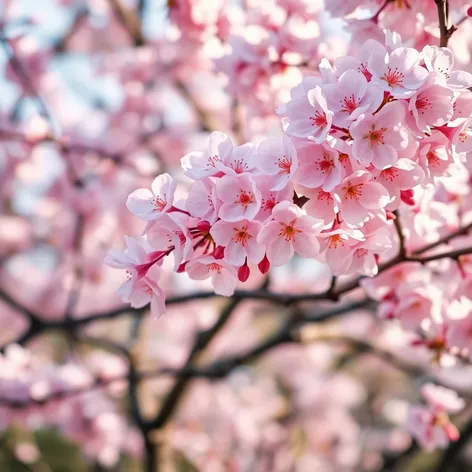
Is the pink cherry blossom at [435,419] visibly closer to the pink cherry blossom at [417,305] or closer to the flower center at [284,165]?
the pink cherry blossom at [417,305]

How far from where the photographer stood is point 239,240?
0.84m

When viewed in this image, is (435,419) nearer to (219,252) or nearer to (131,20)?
(219,252)

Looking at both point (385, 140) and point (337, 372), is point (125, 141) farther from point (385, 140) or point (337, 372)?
point (385, 140)

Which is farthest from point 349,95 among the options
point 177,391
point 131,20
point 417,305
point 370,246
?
point 131,20

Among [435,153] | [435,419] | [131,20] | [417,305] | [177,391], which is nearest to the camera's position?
[435,153]

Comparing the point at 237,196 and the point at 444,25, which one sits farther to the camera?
the point at 444,25

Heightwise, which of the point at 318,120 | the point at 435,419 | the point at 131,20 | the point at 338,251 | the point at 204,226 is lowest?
the point at 435,419

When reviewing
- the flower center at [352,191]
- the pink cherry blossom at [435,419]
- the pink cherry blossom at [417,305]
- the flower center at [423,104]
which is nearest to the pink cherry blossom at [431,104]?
the flower center at [423,104]

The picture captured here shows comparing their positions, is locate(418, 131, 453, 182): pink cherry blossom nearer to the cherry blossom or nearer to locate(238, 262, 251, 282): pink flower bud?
the cherry blossom

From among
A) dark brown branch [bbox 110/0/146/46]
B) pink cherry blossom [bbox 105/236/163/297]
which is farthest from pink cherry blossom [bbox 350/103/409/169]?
dark brown branch [bbox 110/0/146/46]

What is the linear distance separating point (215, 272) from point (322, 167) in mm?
215

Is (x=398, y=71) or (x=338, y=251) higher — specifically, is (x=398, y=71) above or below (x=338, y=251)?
above

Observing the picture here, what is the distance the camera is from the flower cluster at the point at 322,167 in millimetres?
790

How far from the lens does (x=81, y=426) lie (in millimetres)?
2465
